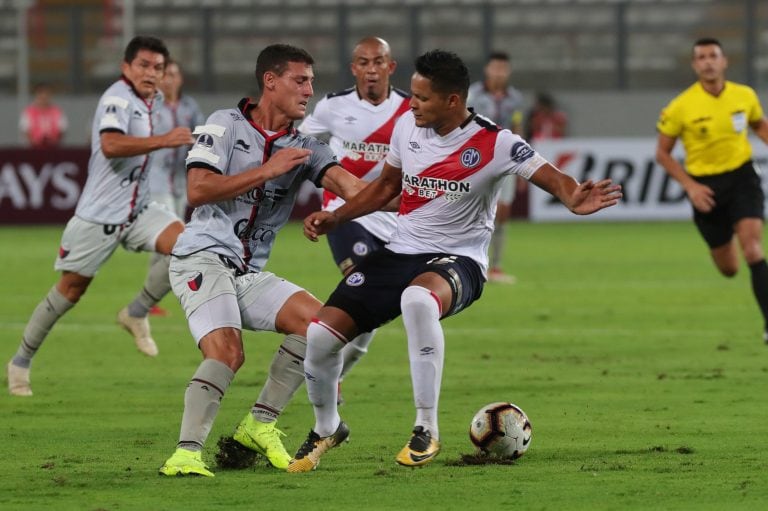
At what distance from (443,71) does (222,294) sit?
149 cm

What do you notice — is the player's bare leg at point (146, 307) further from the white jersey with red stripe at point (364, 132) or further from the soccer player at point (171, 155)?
the soccer player at point (171, 155)

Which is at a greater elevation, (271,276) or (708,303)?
(271,276)

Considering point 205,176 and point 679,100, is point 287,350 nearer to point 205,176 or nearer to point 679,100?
point 205,176

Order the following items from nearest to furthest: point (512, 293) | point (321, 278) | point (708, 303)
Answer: point (708, 303) → point (512, 293) → point (321, 278)

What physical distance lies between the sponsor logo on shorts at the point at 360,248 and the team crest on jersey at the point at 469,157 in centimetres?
244

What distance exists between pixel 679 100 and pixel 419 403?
623cm

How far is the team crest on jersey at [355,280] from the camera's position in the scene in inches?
291

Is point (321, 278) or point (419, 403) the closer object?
point (419, 403)

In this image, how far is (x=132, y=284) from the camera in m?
17.4

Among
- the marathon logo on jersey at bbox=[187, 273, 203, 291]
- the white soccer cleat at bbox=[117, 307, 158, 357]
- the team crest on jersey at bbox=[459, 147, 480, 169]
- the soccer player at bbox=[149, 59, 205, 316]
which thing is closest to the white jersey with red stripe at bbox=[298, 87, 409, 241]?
the white soccer cleat at bbox=[117, 307, 158, 357]

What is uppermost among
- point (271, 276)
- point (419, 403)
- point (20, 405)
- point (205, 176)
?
point (205, 176)

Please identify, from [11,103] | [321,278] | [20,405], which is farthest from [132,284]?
[11,103]

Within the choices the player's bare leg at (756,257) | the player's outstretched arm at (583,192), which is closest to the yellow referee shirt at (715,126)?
the player's bare leg at (756,257)

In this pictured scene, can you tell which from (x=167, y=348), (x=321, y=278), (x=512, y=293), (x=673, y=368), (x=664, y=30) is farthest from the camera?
(x=664, y=30)
